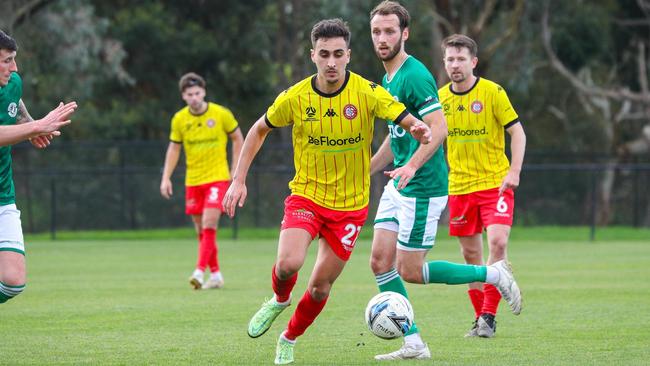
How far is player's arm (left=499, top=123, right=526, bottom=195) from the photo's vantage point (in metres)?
8.98

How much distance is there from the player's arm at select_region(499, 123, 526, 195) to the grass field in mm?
1201

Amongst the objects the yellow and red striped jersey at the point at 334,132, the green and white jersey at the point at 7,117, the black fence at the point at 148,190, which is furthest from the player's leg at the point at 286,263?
the black fence at the point at 148,190

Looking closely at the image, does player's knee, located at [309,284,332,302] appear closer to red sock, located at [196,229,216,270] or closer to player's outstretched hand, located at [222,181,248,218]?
player's outstretched hand, located at [222,181,248,218]

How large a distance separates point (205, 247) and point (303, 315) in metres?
6.07

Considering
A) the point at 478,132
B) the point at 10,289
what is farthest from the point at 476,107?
the point at 10,289

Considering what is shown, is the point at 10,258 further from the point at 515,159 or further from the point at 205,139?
the point at 205,139

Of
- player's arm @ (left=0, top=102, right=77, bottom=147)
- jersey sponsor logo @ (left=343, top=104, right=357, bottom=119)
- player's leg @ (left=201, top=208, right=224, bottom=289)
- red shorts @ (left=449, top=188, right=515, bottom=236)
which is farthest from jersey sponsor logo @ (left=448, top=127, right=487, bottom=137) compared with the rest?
player's leg @ (left=201, top=208, right=224, bottom=289)

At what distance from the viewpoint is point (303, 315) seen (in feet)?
25.1

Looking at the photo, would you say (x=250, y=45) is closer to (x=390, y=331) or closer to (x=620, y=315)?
(x=620, y=315)

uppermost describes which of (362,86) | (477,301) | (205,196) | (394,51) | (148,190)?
(394,51)

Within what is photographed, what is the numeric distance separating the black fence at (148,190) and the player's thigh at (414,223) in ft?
59.8

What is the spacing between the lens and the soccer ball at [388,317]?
7.38 metres

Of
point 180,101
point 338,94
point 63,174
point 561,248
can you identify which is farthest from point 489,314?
point 180,101

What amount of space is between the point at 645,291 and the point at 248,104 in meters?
27.0
